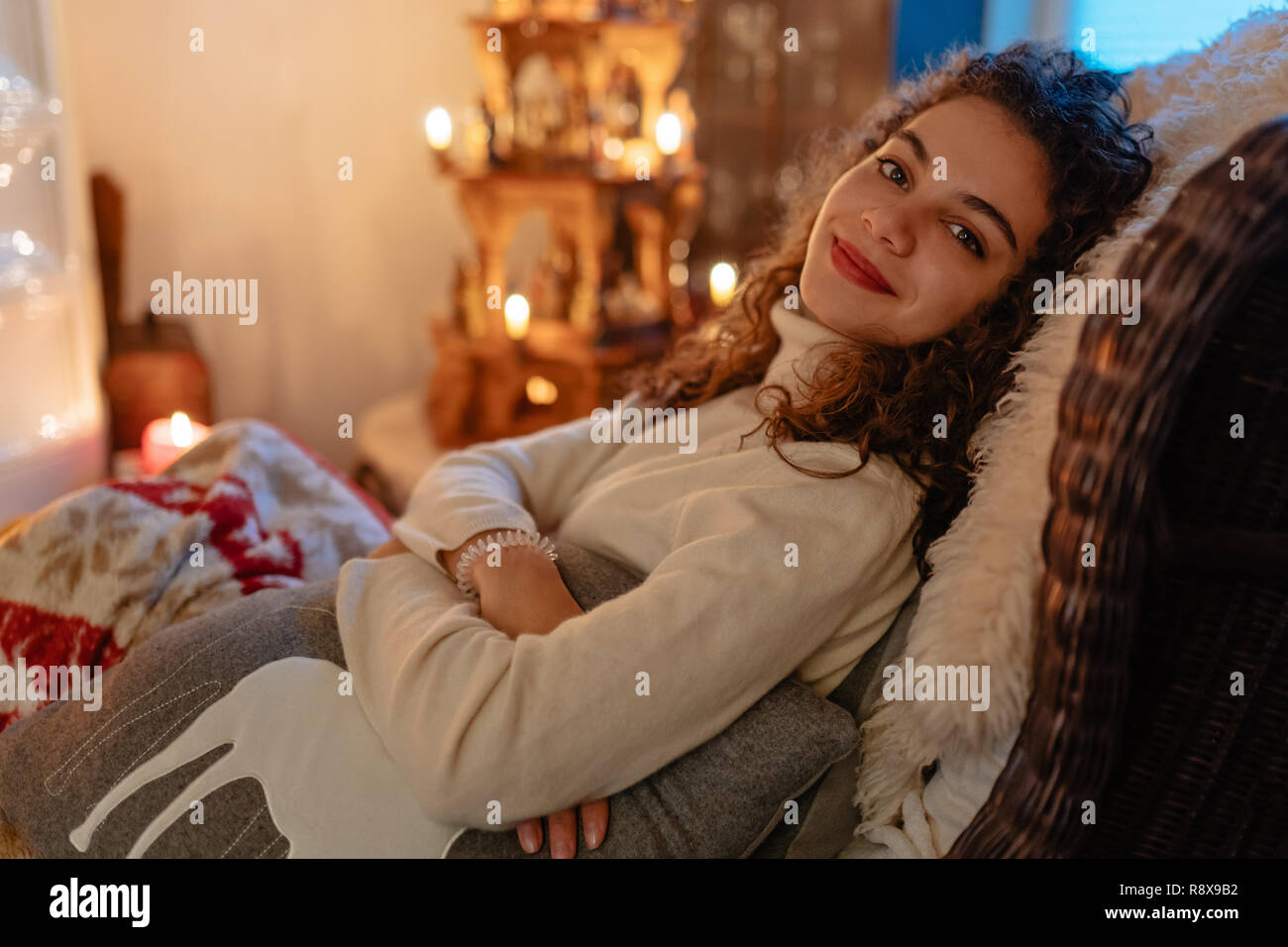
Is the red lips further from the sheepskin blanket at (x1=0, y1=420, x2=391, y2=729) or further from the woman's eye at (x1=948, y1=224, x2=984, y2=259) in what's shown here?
the sheepskin blanket at (x1=0, y1=420, x2=391, y2=729)

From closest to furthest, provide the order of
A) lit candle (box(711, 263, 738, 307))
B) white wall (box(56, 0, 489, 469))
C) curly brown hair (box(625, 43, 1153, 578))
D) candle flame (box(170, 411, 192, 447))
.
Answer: curly brown hair (box(625, 43, 1153, 578)) < candle flame (box(170, 411, 192, 447)) < lit candle (box(711, 263, 738, 307)) < white wall (box(56, 0, 489, 469))

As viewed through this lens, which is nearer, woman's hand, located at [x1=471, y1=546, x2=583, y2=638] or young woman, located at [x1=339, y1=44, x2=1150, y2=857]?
young woman, located at [x1=339, y1=44, x2=1150, y2=857]

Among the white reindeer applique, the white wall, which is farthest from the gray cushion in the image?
the white wall

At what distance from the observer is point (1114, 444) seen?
0.65 metres

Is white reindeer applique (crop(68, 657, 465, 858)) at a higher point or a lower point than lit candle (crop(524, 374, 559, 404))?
higher

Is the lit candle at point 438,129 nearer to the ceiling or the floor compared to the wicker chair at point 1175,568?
nearer to the ceiling

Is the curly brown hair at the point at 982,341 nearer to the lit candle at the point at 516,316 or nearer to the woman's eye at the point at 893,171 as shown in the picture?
the woman's eye at the point at 893,171

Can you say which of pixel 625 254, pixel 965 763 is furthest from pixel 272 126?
pixel 965 763

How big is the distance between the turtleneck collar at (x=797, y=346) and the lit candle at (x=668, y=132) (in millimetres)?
1347

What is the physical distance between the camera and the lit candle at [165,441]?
2314mm

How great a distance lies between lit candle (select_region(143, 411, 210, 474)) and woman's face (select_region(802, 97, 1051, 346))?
1729 mm

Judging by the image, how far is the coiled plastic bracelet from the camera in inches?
40.4

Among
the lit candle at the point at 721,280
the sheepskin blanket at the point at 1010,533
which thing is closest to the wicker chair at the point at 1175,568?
the sheepskin blanket at the point at 1010,533
